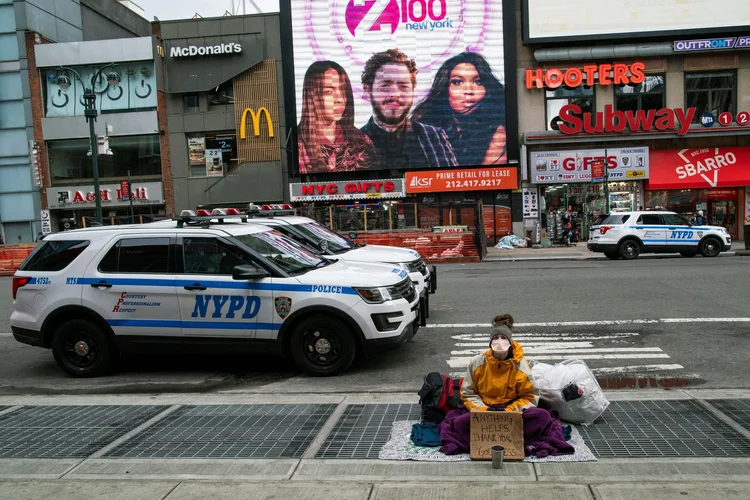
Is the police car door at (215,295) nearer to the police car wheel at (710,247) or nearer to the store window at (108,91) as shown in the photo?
the police car wheel at (710,247)

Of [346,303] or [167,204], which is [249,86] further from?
[346,303]

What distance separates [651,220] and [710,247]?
219cm

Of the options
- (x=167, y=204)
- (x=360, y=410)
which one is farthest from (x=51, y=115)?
(x=360, y=410)

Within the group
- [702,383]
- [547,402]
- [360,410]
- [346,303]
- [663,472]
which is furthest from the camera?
[346,303]

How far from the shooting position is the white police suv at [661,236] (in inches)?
798

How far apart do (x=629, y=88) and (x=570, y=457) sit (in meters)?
29.0

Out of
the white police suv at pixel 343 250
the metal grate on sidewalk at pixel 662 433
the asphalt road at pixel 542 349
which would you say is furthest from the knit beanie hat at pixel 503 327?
the white police suv at pixel 343 250

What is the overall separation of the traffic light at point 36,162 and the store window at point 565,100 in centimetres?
2609

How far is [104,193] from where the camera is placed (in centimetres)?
3131

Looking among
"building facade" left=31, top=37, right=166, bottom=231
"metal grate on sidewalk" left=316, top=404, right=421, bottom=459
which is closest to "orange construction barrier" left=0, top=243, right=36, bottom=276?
"building facade" left=31, top=37, right=166, bottom=231

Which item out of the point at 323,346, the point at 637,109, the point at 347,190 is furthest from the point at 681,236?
the point at 323,346

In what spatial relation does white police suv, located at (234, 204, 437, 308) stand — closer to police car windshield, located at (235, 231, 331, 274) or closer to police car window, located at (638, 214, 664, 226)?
police car windshield, located at (235, 231, 331, 274)

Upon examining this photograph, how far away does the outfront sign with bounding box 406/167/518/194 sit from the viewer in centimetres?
2927

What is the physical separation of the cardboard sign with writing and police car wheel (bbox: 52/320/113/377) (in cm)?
486
